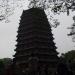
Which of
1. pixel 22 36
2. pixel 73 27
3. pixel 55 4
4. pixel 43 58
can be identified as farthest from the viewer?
pixel 73 27

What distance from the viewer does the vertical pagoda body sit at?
129 ft

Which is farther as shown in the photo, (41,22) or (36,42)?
(41,22)

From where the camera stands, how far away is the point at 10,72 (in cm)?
1686

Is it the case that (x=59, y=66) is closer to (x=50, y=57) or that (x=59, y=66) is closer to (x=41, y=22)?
(x=50, y=57)

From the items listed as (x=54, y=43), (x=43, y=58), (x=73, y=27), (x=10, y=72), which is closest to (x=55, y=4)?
(x=10, y=72)

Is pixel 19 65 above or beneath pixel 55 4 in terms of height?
beneath

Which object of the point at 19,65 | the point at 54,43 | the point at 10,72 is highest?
the point at 10,72

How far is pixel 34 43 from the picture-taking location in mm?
39688

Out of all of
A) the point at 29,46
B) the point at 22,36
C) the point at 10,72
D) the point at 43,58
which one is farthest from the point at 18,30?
the point at 10,72

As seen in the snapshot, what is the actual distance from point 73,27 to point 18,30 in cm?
1097

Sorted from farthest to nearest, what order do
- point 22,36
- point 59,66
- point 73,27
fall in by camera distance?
point 73,27
point 22,36
point 59,66

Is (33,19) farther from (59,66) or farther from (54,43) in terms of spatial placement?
(59,66)

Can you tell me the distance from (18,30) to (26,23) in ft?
6.38

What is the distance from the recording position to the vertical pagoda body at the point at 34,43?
3938cm
